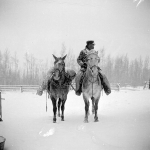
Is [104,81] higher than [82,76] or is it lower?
lower

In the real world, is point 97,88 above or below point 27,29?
below

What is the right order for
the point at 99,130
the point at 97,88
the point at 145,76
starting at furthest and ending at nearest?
the point at 97,88, the point at 145,76, the point at 99,130

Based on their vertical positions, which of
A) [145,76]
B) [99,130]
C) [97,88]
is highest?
[145,76]

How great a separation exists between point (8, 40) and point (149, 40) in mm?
3799

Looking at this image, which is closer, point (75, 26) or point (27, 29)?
point (27, 29)

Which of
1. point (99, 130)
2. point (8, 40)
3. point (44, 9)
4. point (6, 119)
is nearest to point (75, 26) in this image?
point (44, 9)

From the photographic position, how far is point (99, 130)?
3.31 meters

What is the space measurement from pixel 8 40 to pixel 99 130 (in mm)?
3442

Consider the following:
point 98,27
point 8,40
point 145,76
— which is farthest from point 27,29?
point 145,76

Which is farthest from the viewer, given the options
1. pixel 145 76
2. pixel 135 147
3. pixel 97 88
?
pixel 97 88

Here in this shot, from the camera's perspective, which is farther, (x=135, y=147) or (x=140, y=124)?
(x=140, y=124)

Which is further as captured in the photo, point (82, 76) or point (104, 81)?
point (82, 76)

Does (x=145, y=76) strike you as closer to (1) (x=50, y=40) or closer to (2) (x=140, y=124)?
(2) (x=140, y=124)

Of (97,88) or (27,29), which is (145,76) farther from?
(27,29)
